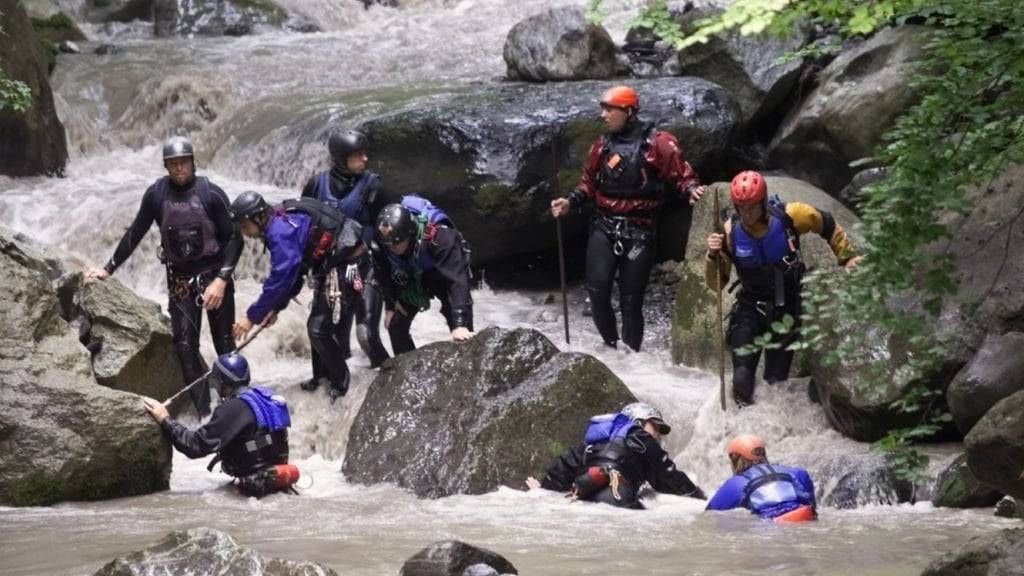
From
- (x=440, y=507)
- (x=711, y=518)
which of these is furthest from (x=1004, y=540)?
(x=440, y=507)

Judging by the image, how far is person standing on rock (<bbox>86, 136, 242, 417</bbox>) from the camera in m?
10.5

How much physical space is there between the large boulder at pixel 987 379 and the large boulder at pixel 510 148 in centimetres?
524

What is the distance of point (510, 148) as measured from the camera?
1348 cm

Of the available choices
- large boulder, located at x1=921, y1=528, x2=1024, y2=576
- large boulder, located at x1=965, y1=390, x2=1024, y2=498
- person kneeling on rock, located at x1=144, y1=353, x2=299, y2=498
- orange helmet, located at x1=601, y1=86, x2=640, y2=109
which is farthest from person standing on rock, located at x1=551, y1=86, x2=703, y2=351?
large boulder, located at x1=921, y1=528, x2=1024, y2=576

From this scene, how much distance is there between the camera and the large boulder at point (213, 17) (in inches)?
870

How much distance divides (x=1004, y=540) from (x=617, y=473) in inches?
128

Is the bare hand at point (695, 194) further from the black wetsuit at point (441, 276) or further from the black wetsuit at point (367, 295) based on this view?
the black wetsuit at point (367, 295)

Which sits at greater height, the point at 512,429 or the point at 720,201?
the point at 720,201

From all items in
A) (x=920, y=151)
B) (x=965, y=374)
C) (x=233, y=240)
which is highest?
(x=920, y=151)

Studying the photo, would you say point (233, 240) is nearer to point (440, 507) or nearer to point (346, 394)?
point (346, 394)

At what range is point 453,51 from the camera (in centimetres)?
1948

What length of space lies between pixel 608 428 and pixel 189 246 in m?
3.55

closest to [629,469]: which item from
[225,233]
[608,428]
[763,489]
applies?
[608,428]

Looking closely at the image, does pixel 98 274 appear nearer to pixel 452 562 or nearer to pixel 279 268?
pixel 279 268
